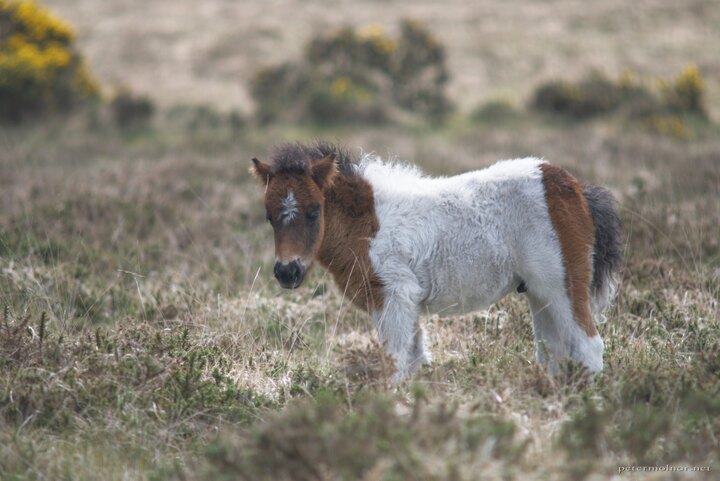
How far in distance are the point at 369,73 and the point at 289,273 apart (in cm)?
1860

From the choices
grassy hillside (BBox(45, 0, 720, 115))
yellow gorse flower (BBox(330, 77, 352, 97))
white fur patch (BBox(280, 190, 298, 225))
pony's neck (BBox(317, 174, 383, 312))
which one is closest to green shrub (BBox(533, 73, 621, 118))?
grassy hillside (BBox(45, 0, 720, 115))

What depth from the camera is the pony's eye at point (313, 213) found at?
5.28m

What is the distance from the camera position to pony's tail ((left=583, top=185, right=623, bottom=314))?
5.62m

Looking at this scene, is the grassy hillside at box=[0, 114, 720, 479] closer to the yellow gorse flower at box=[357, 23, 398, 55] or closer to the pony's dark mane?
the pony's dark mane

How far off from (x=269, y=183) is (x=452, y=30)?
2988 cm

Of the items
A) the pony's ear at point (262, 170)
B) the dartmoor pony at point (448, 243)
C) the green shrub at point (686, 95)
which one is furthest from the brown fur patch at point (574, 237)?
the green shrub at point (686, 95)

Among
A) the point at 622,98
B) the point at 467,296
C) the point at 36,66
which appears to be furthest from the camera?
the point at 622,98

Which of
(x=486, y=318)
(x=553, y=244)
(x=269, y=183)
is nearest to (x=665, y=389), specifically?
(x=553, y=244)

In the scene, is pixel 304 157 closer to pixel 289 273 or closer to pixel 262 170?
pixel 262 170

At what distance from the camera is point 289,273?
201 inches

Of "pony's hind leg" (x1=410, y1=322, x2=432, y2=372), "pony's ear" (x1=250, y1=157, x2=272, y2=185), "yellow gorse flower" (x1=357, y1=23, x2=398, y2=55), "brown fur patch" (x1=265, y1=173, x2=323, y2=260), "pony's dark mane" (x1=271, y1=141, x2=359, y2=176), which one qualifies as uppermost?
"yellow gorse flower" (x1=357, y1=23, x2=398, y2=55)

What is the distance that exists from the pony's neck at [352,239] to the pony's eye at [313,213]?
24 centimetres

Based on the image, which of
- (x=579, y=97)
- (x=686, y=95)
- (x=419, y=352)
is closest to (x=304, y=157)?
(x=419, y=352)

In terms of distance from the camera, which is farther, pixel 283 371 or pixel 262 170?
pixel 283 371
